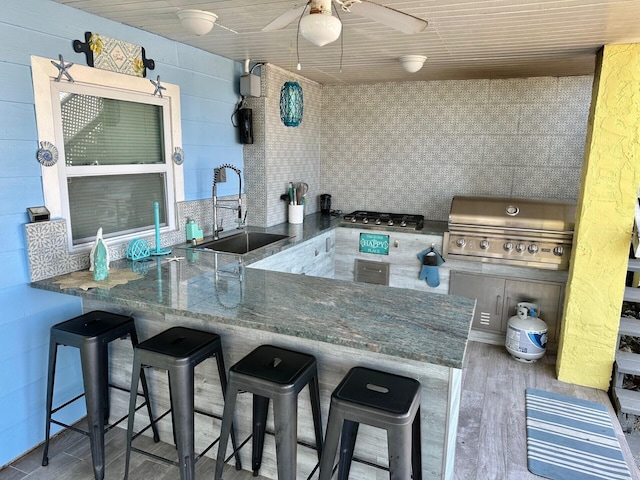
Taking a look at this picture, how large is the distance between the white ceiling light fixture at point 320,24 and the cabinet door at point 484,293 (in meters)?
2.65

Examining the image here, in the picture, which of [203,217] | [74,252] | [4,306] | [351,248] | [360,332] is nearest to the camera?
[360,332]

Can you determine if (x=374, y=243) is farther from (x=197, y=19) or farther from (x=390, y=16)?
(x=390, y=16)

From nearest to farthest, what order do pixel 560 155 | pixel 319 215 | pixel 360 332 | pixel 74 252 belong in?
pixel 360 332 → pixel 74 252 → pixel 560 155 → pixel 319 215

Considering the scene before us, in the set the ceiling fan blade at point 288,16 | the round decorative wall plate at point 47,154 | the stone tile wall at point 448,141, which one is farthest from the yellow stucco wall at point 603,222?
the round decorative wall plate at point 47,154

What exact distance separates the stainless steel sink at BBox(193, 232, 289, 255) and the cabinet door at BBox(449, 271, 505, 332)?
58.9 inches

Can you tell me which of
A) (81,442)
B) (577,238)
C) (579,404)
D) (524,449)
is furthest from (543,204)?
(81,442)

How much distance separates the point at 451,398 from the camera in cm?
173

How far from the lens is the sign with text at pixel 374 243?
3912mm

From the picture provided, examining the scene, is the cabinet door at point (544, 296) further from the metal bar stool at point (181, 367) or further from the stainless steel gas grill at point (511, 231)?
the metal bar stool at point (181, 367)

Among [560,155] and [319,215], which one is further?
[319,215]

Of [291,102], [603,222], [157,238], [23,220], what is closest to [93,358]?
[23,220]

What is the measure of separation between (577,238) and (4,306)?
3.31m

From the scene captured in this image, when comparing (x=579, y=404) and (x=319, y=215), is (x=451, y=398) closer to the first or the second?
(x=579, y=404)

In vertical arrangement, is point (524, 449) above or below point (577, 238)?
below
